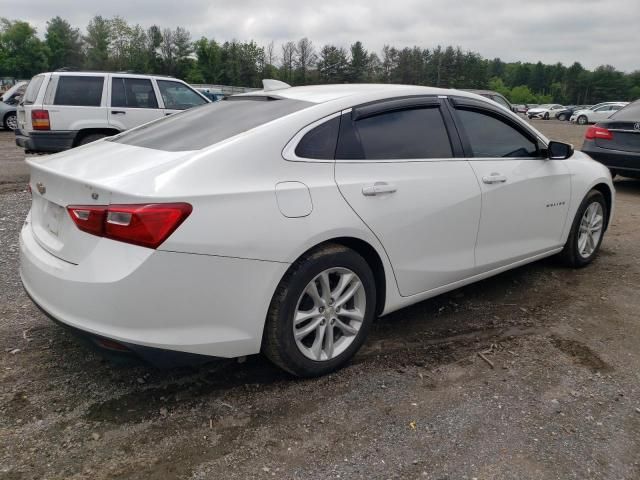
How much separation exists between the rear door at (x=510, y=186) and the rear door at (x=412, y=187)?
0.15 metres

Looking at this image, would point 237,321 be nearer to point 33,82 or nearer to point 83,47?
point 33,82

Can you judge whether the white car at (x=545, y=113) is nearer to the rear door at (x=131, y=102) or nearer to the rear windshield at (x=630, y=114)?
the rear windshield at (x=630, y=114)

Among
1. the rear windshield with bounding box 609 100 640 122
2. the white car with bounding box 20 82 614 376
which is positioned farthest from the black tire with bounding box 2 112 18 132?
the rear windshield with bounding box 609 100 640 122

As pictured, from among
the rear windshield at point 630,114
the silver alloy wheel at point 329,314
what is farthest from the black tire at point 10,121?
the silver alloy wheel at point 329,314

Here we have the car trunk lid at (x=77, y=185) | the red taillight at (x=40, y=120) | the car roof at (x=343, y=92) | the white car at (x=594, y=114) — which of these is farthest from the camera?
the white car at (x=594, y=114)

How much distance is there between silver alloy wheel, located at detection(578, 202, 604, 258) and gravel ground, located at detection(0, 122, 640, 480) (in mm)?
1148

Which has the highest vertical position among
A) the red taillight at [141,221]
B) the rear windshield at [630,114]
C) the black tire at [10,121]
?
the rear windshield at [630,114]

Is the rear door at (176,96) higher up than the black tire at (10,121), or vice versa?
the rear door at (176,96)

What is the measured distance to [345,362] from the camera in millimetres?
3156

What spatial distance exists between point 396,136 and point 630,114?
7.01 meters

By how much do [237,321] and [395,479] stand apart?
99 cm

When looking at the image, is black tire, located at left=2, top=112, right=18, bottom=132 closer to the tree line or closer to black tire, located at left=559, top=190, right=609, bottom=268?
black tire, located at left=559, top=190, right=609, bottom=268

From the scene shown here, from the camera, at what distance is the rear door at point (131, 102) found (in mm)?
9406

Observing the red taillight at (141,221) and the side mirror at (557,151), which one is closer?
the red taillight at (141,221)
